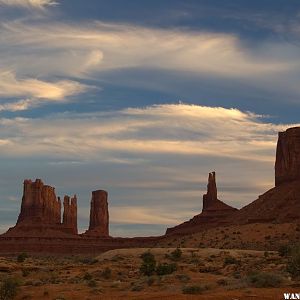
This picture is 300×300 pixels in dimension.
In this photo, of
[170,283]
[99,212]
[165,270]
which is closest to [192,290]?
[170,283]

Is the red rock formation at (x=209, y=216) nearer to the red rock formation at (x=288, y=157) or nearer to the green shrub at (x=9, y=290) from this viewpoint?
the red rock formation at (x=288, y=157)

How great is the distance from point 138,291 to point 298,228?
189ft

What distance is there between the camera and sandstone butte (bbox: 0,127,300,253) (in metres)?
105

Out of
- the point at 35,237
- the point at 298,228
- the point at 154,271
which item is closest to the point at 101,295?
the point at 154,271

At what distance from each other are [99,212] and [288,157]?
203 ft

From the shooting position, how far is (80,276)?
46.6 meters

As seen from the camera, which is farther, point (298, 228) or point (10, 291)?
point (298, 228)

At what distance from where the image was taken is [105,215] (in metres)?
162

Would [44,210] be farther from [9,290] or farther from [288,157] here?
[9,290]

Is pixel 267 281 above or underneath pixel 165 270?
underneath

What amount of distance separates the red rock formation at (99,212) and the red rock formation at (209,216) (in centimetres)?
3246

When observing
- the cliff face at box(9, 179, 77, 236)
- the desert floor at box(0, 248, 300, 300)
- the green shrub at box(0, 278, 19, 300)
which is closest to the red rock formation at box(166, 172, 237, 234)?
the cliff face at box(9, 179, 77, 236)

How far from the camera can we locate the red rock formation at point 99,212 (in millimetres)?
160500

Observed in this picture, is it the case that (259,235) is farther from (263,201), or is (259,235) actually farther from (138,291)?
(138,291)
